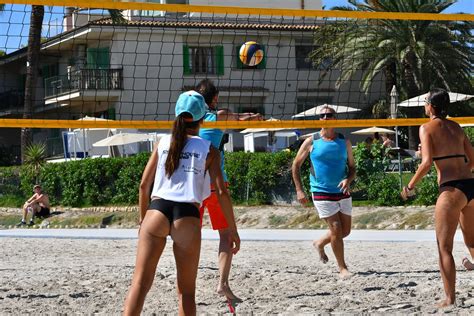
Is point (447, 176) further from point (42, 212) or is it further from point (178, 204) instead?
point (42, 212)

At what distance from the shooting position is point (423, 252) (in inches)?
447

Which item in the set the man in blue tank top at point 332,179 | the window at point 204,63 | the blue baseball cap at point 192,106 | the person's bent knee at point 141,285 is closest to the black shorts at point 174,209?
the person's bent knee at point 141,285

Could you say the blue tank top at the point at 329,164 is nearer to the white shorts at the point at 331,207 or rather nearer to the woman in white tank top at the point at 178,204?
the white shorts at the point at 331,207

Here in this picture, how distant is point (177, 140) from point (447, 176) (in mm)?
2409

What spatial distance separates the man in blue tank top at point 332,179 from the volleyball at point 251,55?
772 centimetres

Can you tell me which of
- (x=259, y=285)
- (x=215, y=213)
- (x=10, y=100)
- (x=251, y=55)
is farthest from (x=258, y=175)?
(x=10, y=100)

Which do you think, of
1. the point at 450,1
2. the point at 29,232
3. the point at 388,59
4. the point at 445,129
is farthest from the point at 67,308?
the point at 450,1

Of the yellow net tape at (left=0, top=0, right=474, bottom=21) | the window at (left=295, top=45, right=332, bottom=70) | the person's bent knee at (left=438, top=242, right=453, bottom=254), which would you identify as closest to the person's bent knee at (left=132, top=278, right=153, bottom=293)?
the person's bent knee at (left=438, top=242, right=453, bottom=254)

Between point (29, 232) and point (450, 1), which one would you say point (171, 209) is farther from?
point (450, 1)

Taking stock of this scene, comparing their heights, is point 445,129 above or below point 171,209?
above

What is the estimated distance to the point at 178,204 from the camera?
18.6ft

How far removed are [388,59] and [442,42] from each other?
250cm

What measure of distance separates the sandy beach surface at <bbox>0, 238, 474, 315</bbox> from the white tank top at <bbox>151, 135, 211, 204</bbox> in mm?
1892

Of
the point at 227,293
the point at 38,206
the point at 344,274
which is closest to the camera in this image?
the point at 227,293
